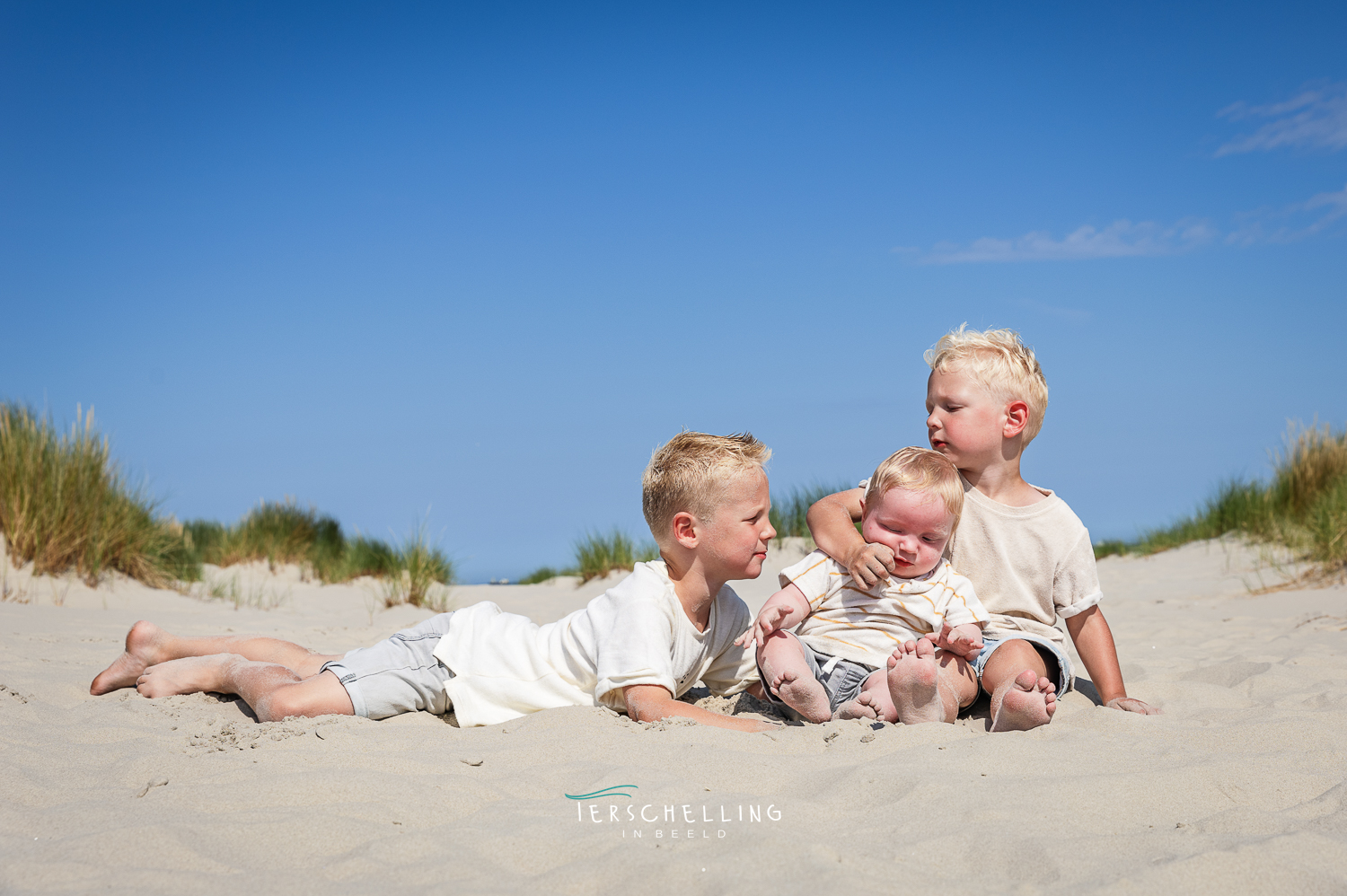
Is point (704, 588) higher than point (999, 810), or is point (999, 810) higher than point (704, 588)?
point (704, 588)

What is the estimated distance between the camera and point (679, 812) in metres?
2.06

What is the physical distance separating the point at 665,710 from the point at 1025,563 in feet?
4.90

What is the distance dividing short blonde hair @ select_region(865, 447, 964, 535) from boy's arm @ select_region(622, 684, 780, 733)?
2.79ft

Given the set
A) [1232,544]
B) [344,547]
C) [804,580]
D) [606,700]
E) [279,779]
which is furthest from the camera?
[344,547]

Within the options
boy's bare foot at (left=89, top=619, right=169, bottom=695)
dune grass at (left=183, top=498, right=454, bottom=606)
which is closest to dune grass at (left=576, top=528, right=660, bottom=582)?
dune grass at (left=183, top=498, right=454, bottom=606)

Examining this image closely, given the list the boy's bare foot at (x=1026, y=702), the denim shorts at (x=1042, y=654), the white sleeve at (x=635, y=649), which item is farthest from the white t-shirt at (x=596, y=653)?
the boy's bare foot at (x=1026, y=702)

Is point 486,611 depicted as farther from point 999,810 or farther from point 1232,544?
point 1232,544

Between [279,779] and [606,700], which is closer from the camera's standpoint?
[279,779]

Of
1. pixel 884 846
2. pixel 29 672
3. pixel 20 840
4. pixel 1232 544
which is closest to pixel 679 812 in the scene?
pixel 884 846

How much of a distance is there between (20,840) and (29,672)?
2.34 metres

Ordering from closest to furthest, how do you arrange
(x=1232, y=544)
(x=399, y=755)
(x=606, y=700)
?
(x=399, y=755)
(x=606, y=700)
(x=1232, y=544)

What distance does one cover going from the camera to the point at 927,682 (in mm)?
2820

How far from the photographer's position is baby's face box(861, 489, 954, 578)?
3.12m

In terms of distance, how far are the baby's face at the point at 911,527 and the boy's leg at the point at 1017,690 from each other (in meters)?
0.39
